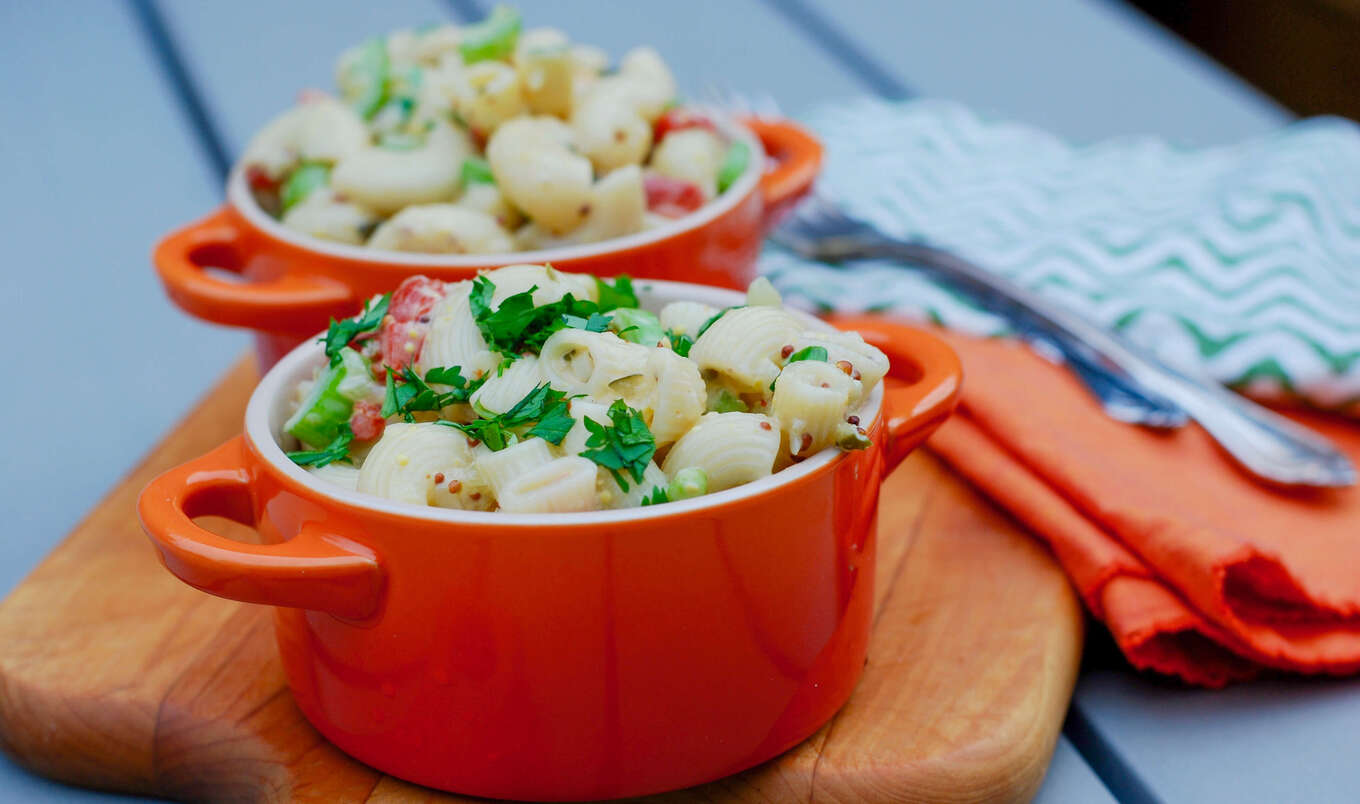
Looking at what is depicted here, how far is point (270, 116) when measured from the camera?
4.17 ft

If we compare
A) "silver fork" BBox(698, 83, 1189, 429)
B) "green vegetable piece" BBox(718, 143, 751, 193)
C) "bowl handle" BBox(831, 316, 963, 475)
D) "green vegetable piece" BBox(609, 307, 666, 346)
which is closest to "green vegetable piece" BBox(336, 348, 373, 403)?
"green vegetable piece" BBox(609, 307, 666, 346)

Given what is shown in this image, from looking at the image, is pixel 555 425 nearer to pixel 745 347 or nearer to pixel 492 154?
pixel 745 347

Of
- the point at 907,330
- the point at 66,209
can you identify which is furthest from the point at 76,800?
the point at 66,209

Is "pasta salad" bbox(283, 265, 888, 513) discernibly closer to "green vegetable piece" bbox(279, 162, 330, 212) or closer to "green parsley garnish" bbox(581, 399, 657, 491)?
"green parsley garnish" bbox(581, 399, 657, 491)

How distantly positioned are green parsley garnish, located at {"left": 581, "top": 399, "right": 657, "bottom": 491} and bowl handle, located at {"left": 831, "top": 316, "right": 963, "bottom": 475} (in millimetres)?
120

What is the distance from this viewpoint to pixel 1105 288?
0.92 metres

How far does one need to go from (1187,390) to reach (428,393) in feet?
1.58

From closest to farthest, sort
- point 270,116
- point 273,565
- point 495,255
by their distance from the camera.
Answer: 1. point 273,565
2. point 495,255
3. point 270,116

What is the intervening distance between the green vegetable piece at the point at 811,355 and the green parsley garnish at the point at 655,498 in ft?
0.26

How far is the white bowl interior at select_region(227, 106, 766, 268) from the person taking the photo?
2.25 feet

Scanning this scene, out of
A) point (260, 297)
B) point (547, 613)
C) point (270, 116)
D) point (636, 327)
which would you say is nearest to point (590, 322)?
point (636, 327)

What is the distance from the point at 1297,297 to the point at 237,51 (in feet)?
3.48

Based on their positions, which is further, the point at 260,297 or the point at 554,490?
the point at 260,297

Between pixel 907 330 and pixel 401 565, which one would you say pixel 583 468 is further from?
pixel 907 330
